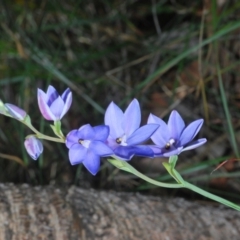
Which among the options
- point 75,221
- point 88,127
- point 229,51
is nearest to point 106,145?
point 88,127

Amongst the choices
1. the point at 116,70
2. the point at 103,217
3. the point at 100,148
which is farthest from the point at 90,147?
the point at 116,70

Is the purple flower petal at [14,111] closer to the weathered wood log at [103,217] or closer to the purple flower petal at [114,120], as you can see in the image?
the purple flower petal at [114,120]

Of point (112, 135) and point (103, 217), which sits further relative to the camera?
point (103, 217)

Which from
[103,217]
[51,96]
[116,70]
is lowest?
[103,217]

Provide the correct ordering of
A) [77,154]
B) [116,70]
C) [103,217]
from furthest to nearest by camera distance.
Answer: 1. [116,70]
2. [103,217]
3. [77,154]

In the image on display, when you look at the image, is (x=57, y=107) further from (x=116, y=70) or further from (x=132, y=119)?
(x=116, y=70)

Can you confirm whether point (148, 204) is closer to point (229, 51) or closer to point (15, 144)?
point (15, 144)
